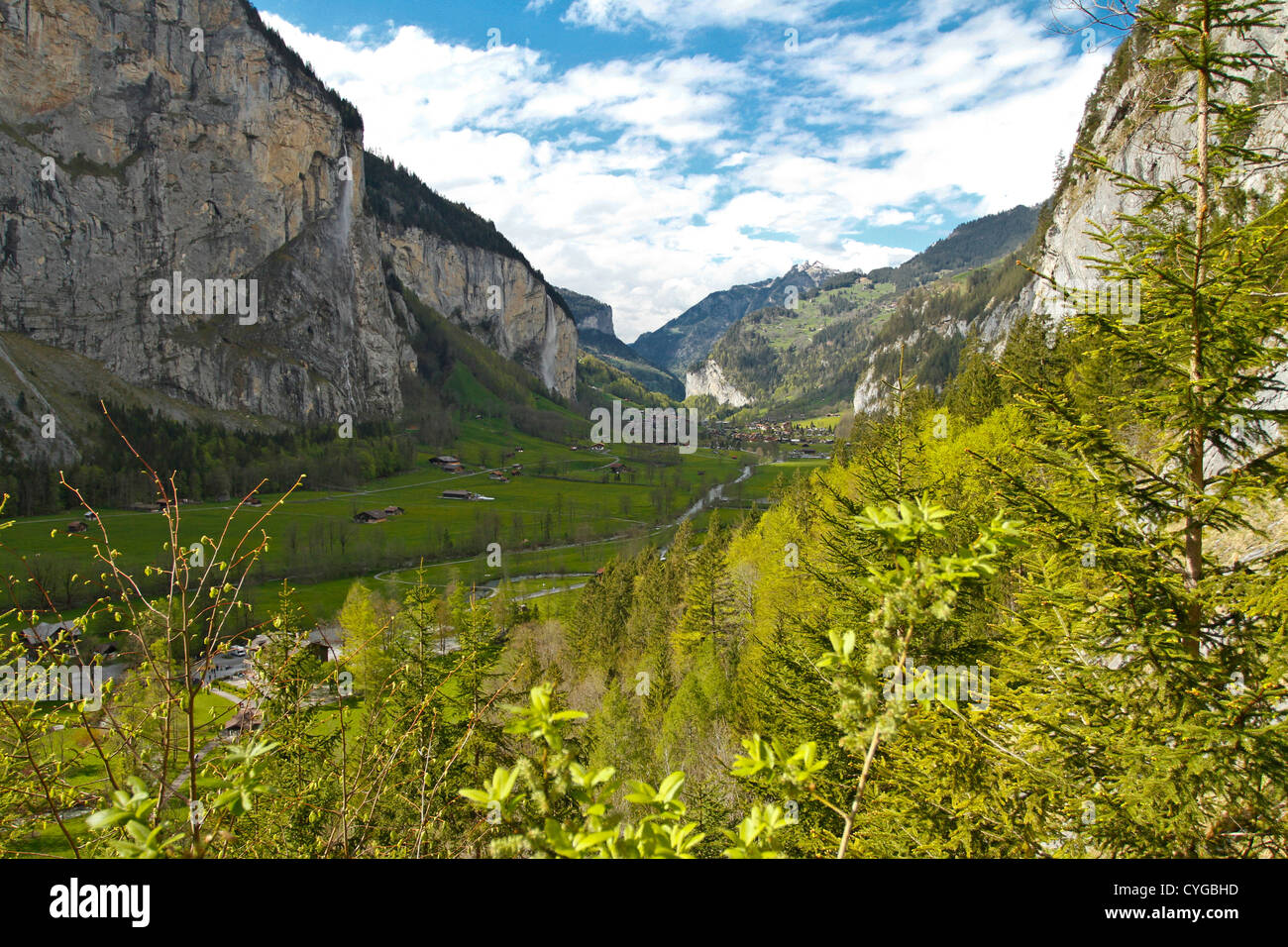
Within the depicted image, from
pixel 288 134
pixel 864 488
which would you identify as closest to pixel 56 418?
pixel 288 134

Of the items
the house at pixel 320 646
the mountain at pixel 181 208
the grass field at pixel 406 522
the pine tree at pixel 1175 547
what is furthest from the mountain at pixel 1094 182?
the mountain at pixel 181 208

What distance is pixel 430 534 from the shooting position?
85250 mm

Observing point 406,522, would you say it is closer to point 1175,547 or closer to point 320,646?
point 320,646

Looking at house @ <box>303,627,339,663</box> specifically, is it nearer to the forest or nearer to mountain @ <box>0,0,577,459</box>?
the forest

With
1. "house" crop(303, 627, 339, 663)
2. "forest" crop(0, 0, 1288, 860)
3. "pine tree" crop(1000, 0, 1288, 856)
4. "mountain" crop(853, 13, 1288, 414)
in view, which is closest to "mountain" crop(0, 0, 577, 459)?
"house" crop(303, 627, 339, 663)

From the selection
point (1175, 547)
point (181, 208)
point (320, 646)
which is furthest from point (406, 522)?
point (1175, 547)

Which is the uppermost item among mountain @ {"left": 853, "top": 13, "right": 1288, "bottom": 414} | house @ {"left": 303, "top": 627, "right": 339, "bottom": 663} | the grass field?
mountain @ {"left": 853, "top": 13, "right": 1288, "bottom": 414}

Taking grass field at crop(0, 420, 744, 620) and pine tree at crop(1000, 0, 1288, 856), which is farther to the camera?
grass field at crop(0, 420, 744, 620)

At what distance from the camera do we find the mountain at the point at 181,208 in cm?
10669

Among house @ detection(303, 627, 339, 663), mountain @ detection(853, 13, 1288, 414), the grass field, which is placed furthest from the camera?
the grass field

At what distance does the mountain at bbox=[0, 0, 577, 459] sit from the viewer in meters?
107

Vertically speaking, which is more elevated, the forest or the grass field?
the forest
